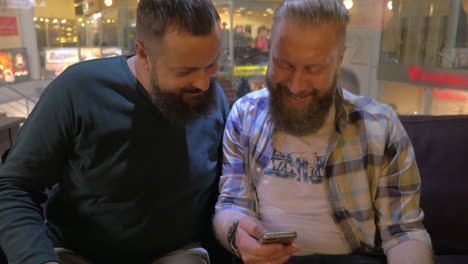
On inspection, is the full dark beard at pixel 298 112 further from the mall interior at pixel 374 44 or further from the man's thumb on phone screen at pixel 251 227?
the mall interior at pixel 374 44

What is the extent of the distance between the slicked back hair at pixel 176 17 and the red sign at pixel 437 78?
3.17 m

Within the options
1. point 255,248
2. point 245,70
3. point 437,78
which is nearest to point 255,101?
point 255,248

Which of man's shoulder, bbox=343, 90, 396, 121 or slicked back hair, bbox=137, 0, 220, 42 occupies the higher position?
slicked back hair, bbox=137, 0, 220, 42

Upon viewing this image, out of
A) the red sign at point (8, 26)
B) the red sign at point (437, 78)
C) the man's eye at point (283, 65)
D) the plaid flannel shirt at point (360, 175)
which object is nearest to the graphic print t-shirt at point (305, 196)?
the plaid flannel shirt at point (360, 175)

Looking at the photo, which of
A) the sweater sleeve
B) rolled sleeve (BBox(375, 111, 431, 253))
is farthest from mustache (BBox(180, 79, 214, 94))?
rolled sleeve (BBox(375, 111, 431, 253))

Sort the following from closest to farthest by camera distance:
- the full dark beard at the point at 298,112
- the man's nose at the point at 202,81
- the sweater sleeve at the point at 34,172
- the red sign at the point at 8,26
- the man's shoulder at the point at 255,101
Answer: the sweater sleeve at the point at 34,172
the man's nose at the point at 202,81
the full dark beard at the point at 298,112
the man's shoulder at the point at 255,101
the red sign at the point at 8,26

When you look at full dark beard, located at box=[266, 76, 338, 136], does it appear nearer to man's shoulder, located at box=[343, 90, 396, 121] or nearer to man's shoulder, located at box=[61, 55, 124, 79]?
man's shoulder, located at box=[343, 90, 396, 121]

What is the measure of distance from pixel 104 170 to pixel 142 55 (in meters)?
0.40

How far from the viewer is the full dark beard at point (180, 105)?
1190mm

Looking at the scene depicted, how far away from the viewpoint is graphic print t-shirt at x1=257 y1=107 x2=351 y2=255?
52.1 inches

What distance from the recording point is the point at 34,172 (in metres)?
1.09

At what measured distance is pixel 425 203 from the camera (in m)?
1.61

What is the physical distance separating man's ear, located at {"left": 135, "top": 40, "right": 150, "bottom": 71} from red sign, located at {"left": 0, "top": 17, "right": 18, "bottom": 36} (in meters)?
4.22

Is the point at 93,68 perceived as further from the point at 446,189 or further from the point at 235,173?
the point at 446,189
